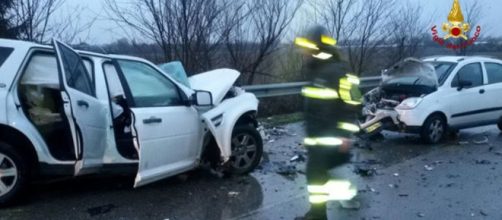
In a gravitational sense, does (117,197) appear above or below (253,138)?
below

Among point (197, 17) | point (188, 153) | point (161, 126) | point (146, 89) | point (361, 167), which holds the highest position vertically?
point (197, 17)

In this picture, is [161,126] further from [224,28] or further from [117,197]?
[224,28]

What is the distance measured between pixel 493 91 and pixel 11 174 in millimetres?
8917

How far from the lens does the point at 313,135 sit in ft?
16.2

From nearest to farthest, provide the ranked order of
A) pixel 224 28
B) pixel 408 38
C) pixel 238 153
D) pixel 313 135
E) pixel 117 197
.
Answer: pixel 313 135 < pixel 117 197 < pixel 238 153 < pixel 224 28 < pixel 408 38

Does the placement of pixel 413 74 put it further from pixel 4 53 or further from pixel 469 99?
pixel 4 53

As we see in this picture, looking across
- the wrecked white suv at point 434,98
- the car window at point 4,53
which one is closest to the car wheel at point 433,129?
the wrecked white suv at point 434,98

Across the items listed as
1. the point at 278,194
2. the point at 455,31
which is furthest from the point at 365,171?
the point at 455,31

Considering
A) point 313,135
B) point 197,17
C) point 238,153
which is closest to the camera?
point 313,135

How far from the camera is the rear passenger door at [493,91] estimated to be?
1047 centimetres

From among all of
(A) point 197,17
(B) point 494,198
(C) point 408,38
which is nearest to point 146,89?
(B) point 494,198

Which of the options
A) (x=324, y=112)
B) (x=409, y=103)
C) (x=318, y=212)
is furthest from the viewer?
(x=409, y=103)

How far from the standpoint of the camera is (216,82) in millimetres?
7117

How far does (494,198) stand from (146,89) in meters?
4.28
